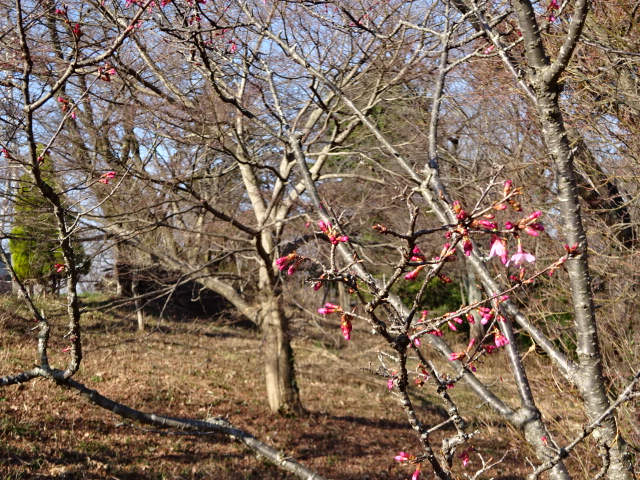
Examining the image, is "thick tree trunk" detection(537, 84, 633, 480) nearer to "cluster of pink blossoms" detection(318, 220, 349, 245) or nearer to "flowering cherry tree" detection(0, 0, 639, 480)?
"flowering cherry tree" detection(0, 0, 639, 480)

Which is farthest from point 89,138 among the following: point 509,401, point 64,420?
point 509,401

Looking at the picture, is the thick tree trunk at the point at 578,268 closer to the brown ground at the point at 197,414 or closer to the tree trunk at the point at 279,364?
the brown ground at the point at 197,414

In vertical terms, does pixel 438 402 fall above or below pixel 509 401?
below

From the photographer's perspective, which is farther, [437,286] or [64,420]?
[437,286]

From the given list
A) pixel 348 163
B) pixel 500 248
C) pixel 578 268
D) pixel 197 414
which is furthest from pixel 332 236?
pixel 348 163

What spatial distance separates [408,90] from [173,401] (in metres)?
6.42

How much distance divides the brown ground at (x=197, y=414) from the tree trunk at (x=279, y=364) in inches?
10.8

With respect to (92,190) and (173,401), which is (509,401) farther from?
(92,190)

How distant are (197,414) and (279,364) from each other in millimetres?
1649

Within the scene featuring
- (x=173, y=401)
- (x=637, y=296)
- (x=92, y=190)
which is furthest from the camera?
(x=173, y=401)

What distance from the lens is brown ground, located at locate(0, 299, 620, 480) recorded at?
700cm

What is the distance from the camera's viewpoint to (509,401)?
9055 millimetres

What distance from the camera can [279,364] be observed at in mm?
10406

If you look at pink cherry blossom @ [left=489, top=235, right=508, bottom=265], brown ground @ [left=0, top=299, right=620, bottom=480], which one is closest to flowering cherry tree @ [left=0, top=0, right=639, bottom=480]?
pink cherry blossom @ [left=489, top=235, right=508, bottom=265]
